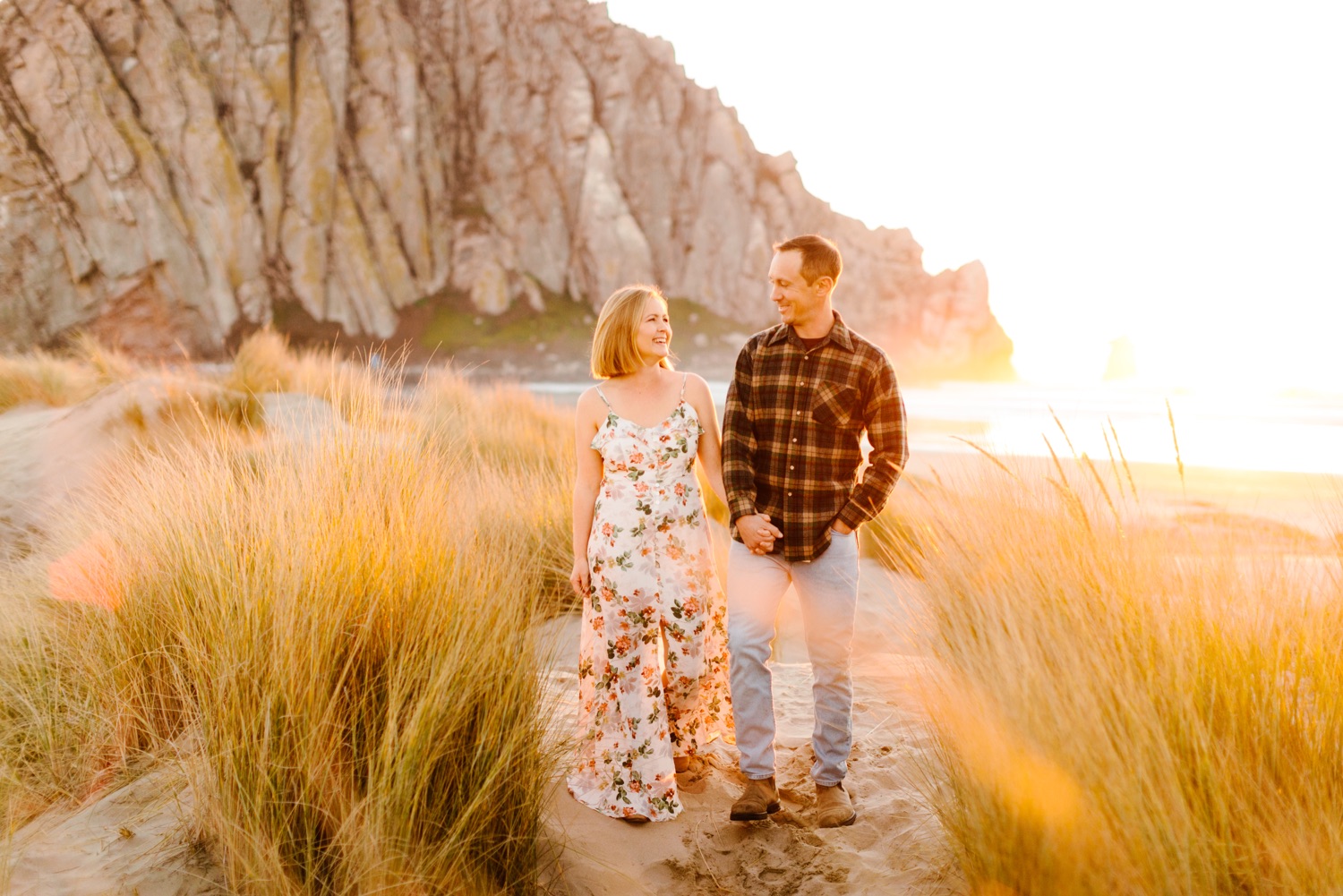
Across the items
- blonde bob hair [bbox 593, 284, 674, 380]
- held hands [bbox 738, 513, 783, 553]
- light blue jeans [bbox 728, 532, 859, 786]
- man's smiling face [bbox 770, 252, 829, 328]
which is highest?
man's smiling face [bbox 770, 252, 829, 328]

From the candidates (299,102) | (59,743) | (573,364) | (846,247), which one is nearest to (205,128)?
(299,102)

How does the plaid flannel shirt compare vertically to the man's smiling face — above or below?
below

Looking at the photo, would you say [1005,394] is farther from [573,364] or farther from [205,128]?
[205,128]

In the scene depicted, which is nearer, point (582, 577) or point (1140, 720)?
point (1140, 720)

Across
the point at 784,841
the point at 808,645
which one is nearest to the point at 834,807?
the point at 784,841

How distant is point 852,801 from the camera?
A: 332cm

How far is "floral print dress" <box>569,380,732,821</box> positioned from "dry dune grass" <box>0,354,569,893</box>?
0.34 metres

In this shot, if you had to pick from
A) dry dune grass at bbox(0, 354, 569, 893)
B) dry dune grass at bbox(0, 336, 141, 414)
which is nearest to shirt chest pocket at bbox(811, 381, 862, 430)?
dry dune grass at bbox(0, 354, 569, 893)

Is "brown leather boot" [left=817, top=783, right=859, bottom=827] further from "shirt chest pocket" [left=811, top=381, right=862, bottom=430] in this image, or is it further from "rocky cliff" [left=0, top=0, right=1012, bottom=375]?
"rocky cliff" [left=0, top=0, right=1012, bottom=375]

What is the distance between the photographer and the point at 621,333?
3283 millimetres

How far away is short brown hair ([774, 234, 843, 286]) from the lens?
3.12 metres

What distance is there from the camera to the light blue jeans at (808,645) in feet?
10.3

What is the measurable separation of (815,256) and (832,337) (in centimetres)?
33

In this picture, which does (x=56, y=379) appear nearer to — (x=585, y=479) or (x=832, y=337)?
(x=585, y=479)
